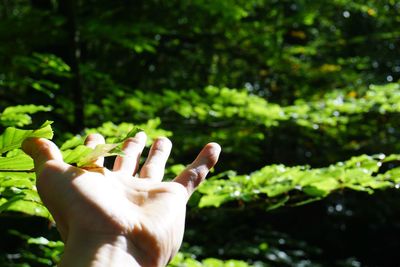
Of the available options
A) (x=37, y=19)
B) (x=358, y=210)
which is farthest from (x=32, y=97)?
(x=358, y=210)

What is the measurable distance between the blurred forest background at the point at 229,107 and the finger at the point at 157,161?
24 cm

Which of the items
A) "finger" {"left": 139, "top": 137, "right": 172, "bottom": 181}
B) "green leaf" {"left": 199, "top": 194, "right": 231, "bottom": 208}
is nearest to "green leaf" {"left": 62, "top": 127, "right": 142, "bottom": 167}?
"finger" {"left": 139, "top": 137, "right": 172, "bottom": 181}

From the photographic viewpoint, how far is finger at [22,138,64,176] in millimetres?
958

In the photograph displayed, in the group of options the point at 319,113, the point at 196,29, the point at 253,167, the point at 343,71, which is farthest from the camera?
the point at 253,167

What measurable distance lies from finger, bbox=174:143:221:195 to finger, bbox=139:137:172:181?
7 centimetres

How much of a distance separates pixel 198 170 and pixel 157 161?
5.6 inches

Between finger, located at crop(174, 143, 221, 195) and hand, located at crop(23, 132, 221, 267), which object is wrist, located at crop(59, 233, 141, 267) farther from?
finger, located at crop(174, 143, 221, 195)

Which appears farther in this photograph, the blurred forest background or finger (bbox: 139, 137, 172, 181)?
the blurred forest background

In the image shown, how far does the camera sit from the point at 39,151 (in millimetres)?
968

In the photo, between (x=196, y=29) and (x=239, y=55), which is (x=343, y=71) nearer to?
(x=239, y=55)

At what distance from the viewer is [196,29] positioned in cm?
452

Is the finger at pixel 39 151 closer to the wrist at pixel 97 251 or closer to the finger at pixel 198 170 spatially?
the wrist at pixel 97 251

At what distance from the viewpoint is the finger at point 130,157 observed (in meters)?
1.24

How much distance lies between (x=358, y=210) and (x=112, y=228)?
23.2 ft
